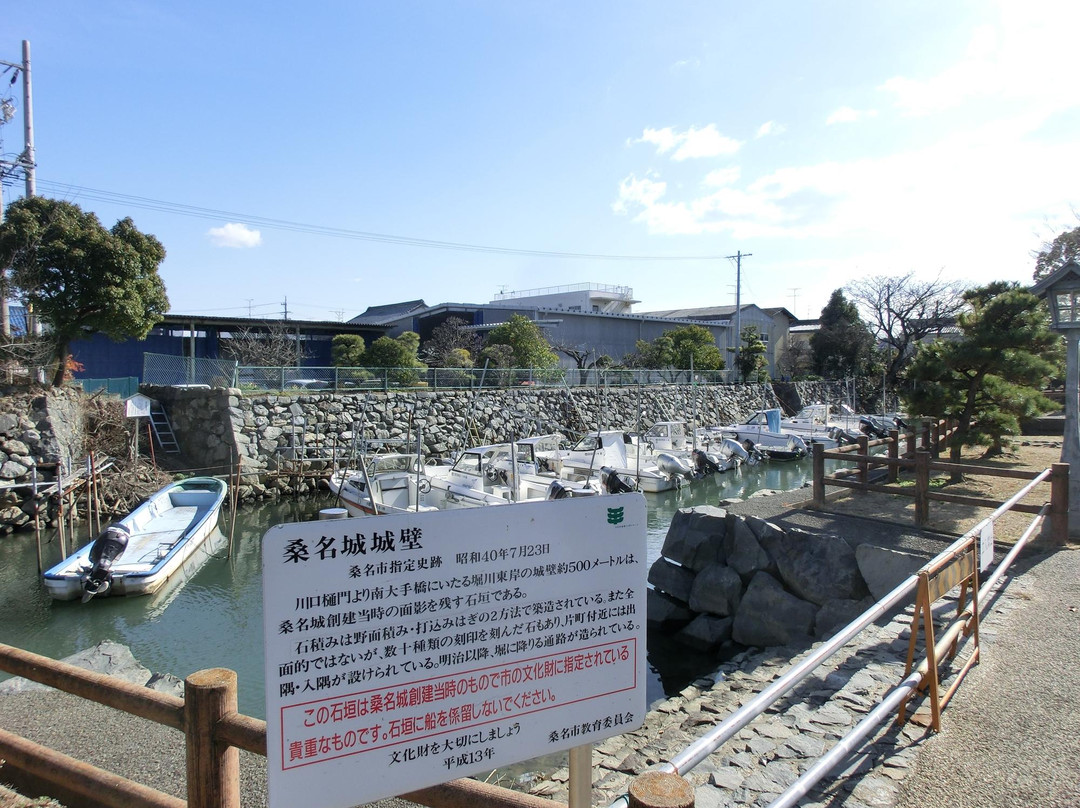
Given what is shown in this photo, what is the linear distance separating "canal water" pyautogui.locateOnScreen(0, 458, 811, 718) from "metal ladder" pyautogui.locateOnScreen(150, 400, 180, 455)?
21.0ft

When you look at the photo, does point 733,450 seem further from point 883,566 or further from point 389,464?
point 883,566

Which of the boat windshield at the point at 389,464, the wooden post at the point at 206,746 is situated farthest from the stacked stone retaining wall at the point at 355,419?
the wooden post at the point at 206,746

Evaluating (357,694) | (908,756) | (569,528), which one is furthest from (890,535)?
(357,694)

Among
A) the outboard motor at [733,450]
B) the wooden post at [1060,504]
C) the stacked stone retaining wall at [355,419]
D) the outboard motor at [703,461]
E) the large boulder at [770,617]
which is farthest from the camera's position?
the outboard motor at [733,450]

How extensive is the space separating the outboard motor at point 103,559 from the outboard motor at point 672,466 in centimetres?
1595

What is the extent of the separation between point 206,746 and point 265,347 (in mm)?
31338

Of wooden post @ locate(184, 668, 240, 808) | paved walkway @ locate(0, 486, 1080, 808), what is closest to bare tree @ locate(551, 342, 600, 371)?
paved walkway @ locate(0, 486, 1080, 808)

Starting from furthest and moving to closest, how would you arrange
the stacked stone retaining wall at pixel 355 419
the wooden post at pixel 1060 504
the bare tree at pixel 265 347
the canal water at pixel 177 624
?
1. the bare tree at pixel 265 347
2. the stacked stone retaining wall at pixel 355 419
3. the canal water at pixel 177 624
4. the wooden post at pixel 1060 504

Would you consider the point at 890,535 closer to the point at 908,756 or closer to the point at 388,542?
the point at 908,756

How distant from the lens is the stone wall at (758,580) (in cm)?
867

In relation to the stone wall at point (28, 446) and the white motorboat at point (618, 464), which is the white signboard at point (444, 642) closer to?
the stone wall at point (28, 446)

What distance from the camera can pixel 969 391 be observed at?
14.0 m

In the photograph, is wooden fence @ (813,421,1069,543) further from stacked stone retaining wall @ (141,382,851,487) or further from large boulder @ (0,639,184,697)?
stacked stone retaining wall @ (141,382,851,487)

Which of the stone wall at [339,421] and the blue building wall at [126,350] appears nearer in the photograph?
the stone wall at [339,421]
